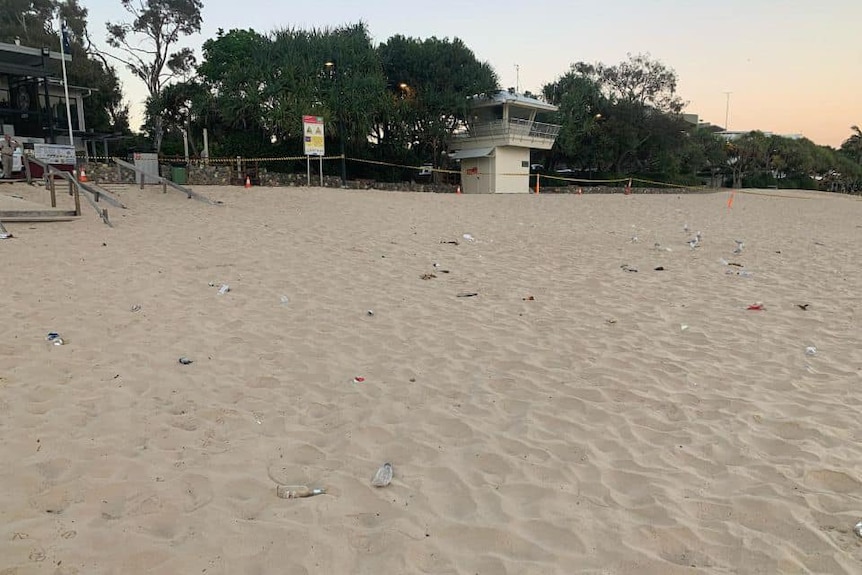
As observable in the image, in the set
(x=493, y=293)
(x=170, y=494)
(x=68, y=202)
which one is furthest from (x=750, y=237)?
(x=68, y=202)

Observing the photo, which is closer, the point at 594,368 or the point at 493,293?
the point at 594,368

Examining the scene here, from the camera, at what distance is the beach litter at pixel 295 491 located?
2.62m

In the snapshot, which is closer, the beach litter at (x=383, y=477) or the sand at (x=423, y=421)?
the sand at (x=423, y=421)

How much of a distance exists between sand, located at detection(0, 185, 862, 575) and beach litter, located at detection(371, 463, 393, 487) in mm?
37

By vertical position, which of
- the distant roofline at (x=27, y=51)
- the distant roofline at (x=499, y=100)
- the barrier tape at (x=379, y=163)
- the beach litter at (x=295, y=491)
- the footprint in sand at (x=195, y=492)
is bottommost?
the beach litter at (x=295, y=491)

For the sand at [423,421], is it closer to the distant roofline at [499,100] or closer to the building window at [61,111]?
the building window at [61,111]

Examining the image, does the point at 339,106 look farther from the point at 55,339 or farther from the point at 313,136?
the point at 55,339

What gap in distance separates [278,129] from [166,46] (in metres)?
18.3

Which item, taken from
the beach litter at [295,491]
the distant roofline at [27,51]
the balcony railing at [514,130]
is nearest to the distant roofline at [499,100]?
the balcony railing at [514,130]

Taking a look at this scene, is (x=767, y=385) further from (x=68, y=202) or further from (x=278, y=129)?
(x=278, y=129)

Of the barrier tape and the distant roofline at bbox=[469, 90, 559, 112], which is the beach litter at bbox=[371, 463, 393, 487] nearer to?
the barrier tape

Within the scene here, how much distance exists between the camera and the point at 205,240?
9.60 meters

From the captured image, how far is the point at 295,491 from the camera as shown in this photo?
8.66 feet

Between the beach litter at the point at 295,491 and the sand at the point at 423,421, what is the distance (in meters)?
0.04
